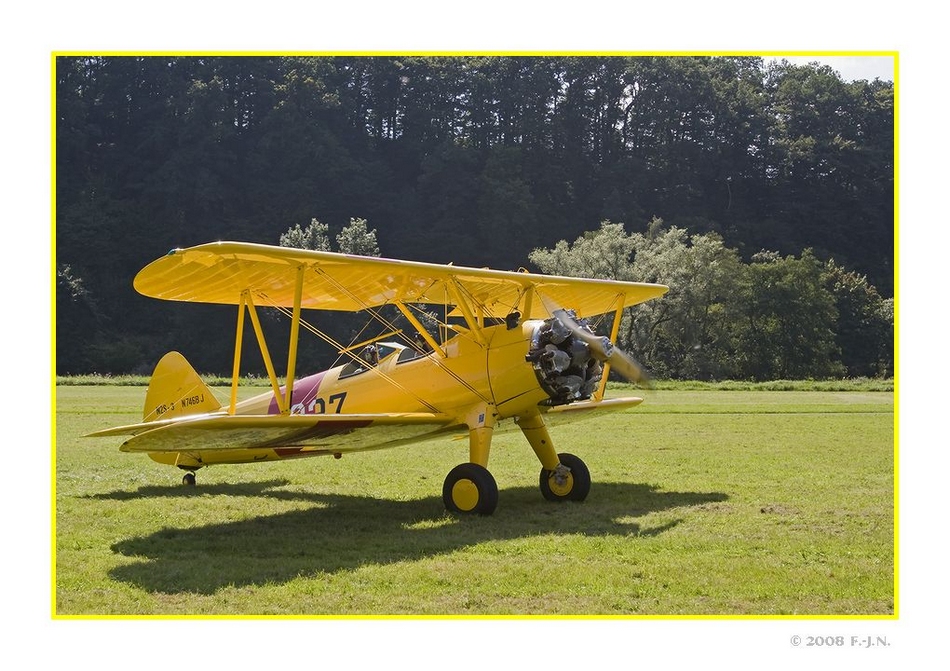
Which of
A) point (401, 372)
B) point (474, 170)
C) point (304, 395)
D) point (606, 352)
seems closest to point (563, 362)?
point (606, 352)

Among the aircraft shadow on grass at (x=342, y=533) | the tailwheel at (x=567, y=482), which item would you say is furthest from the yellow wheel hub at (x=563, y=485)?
the aircraft shadow on grass at (x=342, y=533)

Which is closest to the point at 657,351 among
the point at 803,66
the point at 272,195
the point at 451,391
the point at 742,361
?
the point at 742,361

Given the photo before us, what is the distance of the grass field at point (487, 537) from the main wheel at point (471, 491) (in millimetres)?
144

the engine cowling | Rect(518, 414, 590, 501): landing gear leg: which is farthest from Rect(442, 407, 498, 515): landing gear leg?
Rect(518, 414, 590, 501): landing gear leg

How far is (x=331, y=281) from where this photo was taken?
10.7 meters

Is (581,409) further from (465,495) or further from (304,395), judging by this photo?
(304,395)

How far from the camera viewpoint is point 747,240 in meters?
66.6

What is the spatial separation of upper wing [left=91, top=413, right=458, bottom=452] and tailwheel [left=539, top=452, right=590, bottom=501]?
1.44 metres

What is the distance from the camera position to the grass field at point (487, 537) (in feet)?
23.4

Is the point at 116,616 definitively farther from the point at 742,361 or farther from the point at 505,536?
the point at 742,361

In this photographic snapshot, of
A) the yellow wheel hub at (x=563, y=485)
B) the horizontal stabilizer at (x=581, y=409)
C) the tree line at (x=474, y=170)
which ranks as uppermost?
the tree line at (x=474, y=170)

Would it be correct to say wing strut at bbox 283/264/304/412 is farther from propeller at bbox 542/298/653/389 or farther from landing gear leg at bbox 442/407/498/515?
propeller at bbox 542/298/653/389

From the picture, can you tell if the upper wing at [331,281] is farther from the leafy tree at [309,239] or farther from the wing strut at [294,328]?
the leafy tree at [309,239]

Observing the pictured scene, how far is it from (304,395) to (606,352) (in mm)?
4369
